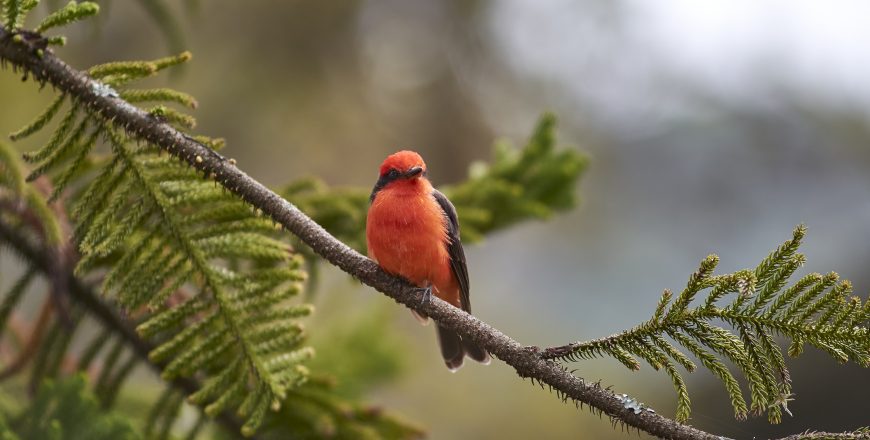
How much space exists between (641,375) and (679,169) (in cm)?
666

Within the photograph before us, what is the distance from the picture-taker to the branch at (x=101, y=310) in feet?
11.2

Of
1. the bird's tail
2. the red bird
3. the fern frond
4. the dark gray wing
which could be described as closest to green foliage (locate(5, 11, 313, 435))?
the fern frond

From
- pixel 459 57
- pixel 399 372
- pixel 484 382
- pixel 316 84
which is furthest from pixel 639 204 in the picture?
pixel 399 372

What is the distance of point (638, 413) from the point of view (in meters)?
1.91

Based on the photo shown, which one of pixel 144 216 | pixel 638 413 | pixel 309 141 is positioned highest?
pixel 309 141

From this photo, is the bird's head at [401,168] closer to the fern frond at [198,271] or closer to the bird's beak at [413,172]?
the bird's beak at [413,172]

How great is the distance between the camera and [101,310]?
3496 millimetres

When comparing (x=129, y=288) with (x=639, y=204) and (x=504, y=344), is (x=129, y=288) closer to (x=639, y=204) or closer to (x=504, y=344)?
(x=504, y=344)

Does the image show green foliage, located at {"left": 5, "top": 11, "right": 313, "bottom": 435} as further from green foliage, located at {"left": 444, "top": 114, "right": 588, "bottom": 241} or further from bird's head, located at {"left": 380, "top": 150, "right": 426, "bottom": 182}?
green foliage, located at {"left": 444, "top": 114, "right": 588, "bottom": 241}

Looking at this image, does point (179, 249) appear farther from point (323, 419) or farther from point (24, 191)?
point (323, 419)

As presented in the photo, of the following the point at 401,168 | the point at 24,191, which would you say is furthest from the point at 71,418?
the point at 401,168

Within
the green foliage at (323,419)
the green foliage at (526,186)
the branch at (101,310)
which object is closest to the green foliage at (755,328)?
the green foliage at (323,419)

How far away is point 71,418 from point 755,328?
8.06 feet

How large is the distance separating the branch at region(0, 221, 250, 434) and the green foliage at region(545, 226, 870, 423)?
6.60 ft
